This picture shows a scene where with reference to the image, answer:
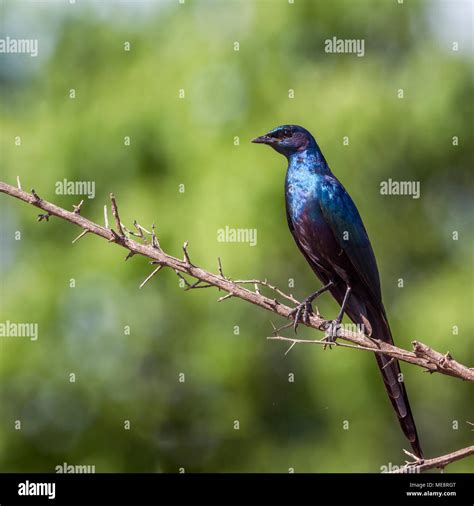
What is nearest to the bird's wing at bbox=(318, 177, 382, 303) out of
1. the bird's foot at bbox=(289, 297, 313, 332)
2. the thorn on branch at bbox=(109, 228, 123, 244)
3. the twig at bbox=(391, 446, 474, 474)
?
the bird's foot at bbox=(289, 297, 313, 332)

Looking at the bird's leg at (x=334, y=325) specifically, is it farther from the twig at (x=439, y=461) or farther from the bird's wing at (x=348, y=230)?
the twig at (x=439, y=461)

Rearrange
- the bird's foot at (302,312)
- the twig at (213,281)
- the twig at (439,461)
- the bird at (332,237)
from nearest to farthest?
the twig at (439,461) < the twig at (213,281) < the bird's foot at (302,312) < the bird at (332,237)

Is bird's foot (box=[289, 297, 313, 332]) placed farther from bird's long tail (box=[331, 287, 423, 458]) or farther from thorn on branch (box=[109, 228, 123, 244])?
thorn on branch (box=[109, 228, 123, 244])

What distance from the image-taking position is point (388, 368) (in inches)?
207

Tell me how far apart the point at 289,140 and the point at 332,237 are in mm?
736

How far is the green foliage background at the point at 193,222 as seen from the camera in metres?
9.40

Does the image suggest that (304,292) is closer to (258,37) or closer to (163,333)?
(163,333)

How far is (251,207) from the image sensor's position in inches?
356

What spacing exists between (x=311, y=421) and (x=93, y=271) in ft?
8.96

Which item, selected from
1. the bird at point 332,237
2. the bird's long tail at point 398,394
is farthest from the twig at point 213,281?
the bird at point 332,237

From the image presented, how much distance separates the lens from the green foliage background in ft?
30.8

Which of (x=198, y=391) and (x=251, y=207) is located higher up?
(x=251, y=207)

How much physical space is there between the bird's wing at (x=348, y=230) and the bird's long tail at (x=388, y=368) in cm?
11
